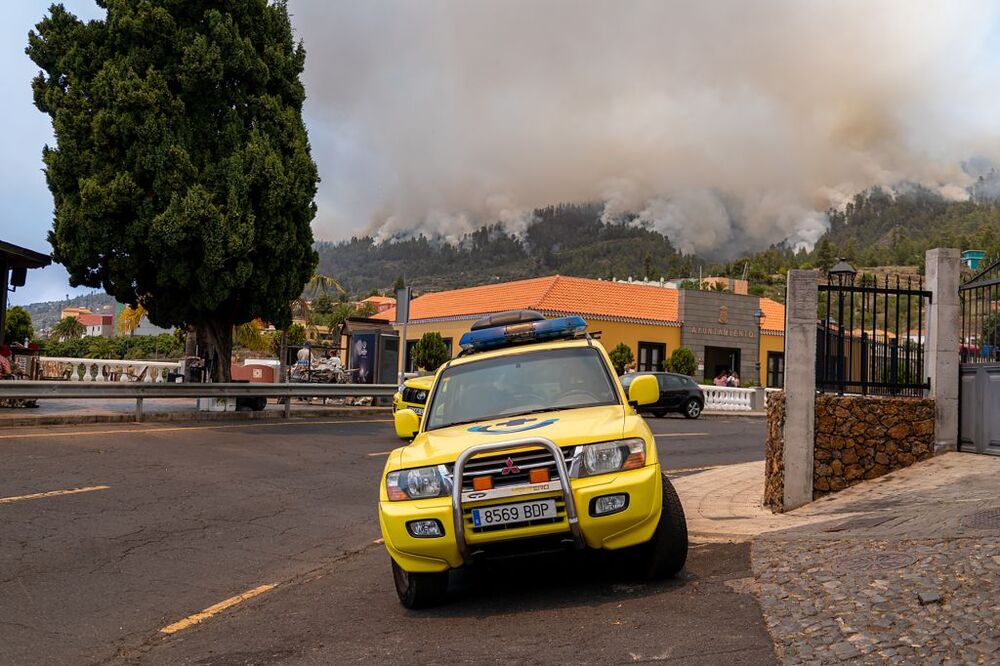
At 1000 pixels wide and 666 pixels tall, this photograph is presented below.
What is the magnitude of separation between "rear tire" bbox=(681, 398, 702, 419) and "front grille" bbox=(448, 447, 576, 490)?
23.9 m

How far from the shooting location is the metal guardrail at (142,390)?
1689 centimetres

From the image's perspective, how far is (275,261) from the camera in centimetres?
2289

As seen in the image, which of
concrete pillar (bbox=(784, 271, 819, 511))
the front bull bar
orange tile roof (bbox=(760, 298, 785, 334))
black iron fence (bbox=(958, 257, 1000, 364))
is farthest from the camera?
orange tile roof (bbox=(760, 298, 785, 334))

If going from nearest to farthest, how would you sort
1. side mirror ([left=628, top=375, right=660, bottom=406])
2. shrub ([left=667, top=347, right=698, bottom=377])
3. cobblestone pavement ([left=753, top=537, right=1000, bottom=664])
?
cobblestone pavement ([left=753, top=537, right=1000, bottom=664]), side mirror ([left=628, top=375, right=660, bottom=406]), shrub ([left=667, top=347, right=698, bottom=377])

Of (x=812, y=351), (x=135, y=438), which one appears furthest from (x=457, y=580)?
(x=135, y=438)

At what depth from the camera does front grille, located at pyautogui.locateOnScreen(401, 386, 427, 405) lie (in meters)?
17.6

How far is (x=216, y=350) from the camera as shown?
23.2 m

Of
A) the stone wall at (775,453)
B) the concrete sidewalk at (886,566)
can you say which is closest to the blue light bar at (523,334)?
the concrete sidewalk at (886,566)

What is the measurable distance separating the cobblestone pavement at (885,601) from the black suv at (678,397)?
2202cm

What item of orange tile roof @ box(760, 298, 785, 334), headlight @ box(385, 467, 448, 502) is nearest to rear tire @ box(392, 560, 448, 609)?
headlight @ box(385, 467, 448, 502)

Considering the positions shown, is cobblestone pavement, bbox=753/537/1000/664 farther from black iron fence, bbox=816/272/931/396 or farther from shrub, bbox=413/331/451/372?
shrub, bbox=413/331/451/372

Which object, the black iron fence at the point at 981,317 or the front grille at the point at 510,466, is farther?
the black iron fence at the point at 981,317

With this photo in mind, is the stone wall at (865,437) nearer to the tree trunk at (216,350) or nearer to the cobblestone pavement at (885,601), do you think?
the cobblestone pavement at (885,601)

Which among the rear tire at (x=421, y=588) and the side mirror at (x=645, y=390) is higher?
the side mirror at (x=645, y=390)
